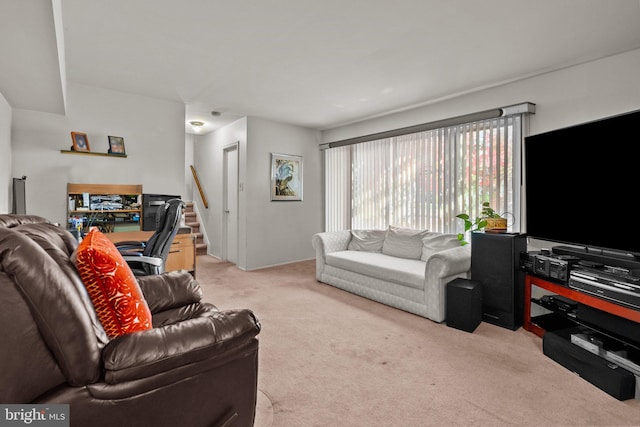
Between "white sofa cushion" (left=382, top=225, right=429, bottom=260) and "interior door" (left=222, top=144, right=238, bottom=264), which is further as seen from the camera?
"interior door" (left=222, top=144, right=238, bottom=264)

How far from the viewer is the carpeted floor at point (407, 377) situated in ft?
5.81

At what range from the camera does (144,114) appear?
4.32 metres

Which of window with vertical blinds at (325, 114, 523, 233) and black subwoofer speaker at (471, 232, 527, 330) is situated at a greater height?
window with vertical blinds at (325, 114, 523, 233)

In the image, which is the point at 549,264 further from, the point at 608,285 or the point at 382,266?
the point at 382,266

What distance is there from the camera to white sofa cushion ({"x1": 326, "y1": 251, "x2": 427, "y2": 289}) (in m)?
3.36

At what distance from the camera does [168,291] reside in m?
2.00

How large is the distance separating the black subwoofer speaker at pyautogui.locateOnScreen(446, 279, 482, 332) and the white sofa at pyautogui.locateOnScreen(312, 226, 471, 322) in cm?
11

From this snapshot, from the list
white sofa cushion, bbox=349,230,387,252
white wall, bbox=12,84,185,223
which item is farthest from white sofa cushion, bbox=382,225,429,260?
white wall, bbox=12,84,185,223

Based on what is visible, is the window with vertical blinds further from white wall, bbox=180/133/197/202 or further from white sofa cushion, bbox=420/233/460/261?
white wall, bbox=180/133/197/202

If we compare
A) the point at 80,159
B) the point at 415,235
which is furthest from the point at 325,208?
the point at 80,159

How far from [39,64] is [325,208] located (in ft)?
14.8

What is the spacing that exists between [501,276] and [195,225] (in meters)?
5.97

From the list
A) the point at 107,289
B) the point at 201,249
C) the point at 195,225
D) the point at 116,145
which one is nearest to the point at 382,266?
the point at 107,289

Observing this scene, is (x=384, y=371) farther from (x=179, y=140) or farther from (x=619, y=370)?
(x=179, y=140)
